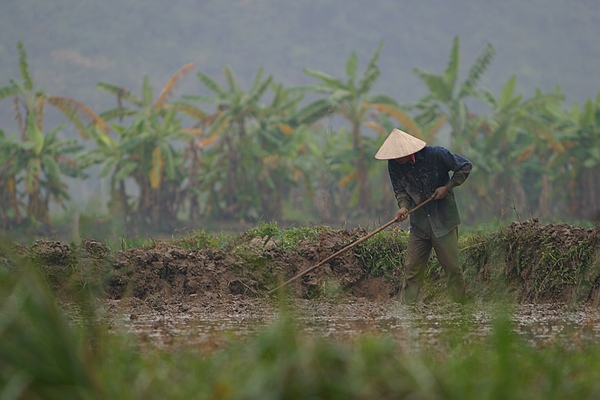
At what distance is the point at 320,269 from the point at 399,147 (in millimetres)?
1665

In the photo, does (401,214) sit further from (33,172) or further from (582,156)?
(582,156)

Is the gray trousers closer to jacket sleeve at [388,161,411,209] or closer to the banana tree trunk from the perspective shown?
jacket sleeve at [388,161,411,209]

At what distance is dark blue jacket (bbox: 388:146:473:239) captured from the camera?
6570 millimetres

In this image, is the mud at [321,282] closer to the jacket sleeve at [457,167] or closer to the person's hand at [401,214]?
the person's hand at [401,214]

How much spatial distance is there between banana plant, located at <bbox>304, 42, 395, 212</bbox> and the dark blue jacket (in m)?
13.9

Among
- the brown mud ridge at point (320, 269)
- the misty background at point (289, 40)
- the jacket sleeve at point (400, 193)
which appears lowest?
the brown mud ridge at point (320, 269)

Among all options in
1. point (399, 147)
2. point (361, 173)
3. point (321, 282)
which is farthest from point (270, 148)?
point (399, 147)

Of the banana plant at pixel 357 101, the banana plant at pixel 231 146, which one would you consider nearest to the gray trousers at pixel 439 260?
the banana plant at pixel 357 101

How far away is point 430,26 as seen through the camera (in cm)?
11931

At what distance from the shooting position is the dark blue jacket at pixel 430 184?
21.6ft

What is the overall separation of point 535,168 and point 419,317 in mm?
18472

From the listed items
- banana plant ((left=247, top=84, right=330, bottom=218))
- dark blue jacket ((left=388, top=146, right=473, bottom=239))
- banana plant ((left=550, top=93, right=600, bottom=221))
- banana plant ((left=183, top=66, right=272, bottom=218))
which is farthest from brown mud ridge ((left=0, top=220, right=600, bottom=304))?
banana plant ((left=550, top=93, right=600, bottom=221))

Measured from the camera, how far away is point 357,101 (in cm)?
2317

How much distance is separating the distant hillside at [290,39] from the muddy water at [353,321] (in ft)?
276
